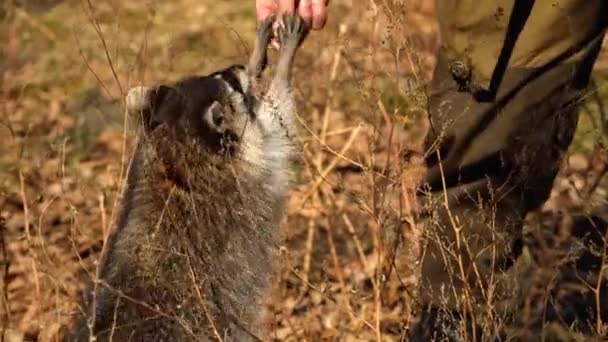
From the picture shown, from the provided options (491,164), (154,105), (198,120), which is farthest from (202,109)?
(491,164)

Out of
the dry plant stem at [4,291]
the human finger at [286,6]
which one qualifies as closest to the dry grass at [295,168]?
the dry plant stem at [4,291]

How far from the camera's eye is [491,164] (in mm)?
4621

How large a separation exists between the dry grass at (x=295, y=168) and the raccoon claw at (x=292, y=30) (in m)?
0.18

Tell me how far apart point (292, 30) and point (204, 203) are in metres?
0.81

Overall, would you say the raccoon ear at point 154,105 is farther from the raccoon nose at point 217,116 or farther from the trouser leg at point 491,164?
the trouser leg at point 491,164

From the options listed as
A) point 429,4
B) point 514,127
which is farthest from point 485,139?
point 429,4

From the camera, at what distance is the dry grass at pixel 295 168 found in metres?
4.97

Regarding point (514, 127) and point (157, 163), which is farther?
point (157, 163)

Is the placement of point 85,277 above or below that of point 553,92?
below

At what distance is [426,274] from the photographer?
16.1 feet

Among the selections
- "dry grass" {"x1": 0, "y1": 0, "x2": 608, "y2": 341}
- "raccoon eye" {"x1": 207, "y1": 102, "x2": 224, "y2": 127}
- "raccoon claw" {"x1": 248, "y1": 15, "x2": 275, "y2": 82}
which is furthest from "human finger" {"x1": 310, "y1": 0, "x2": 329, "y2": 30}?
"raccoon eye" {"x1": 207, "y1": 102, "x2": 224, "y2": 127}

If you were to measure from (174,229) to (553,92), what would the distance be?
1.59 m

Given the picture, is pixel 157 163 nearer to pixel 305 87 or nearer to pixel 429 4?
pixel 305 87

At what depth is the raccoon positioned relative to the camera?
4.60 meters
